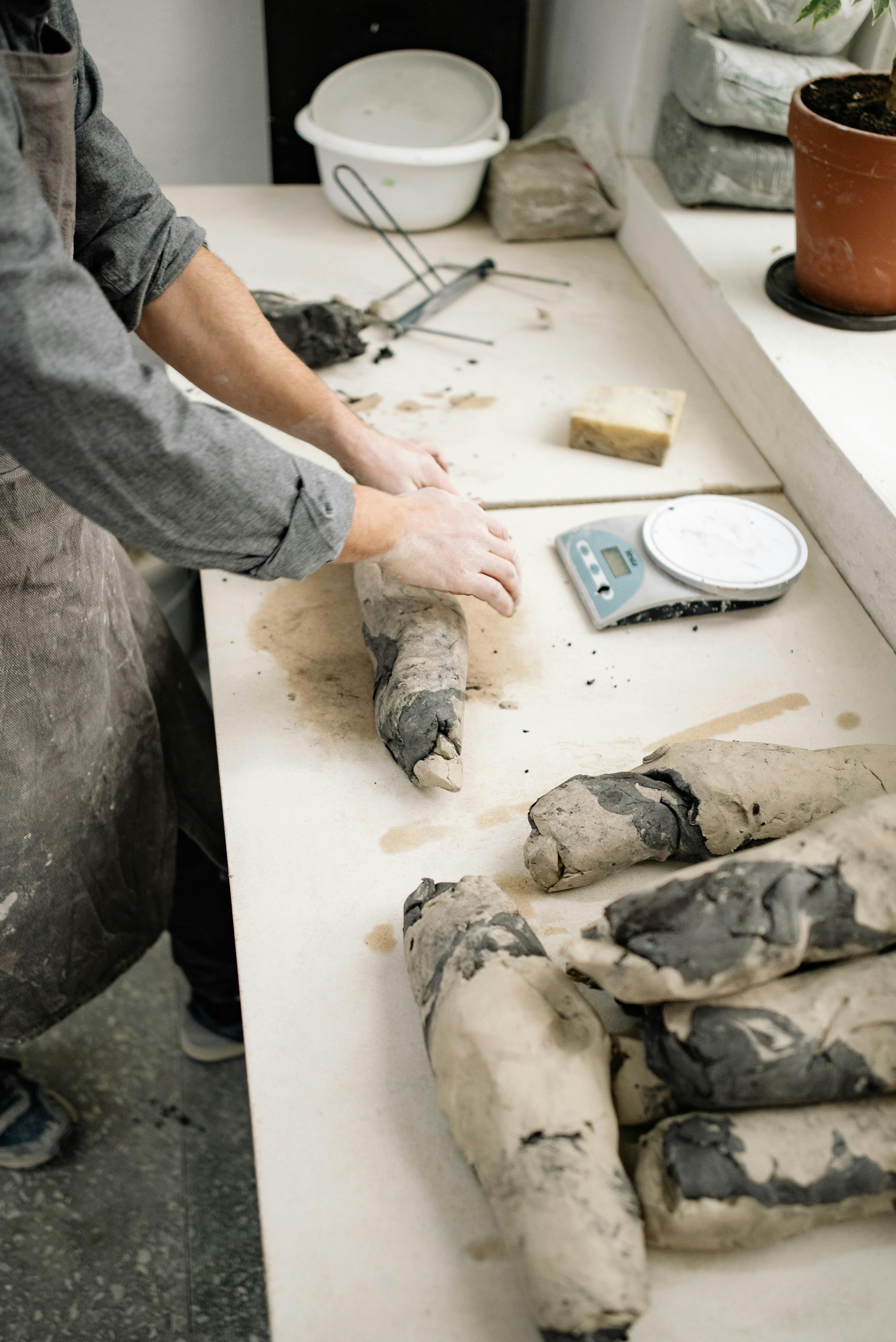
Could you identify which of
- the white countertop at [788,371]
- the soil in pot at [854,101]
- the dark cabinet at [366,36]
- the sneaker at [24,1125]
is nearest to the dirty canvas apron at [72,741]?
the sneaker at [24,1125]

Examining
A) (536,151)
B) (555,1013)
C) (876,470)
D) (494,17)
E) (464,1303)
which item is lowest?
(464,1303)

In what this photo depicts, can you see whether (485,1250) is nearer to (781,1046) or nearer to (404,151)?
(781,1046)

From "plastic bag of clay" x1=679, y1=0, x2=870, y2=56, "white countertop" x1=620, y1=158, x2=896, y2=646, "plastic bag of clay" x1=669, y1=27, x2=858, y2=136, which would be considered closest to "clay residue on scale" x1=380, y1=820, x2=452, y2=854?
"white countertop" x1=620, y1=158, x2=896, y2=646

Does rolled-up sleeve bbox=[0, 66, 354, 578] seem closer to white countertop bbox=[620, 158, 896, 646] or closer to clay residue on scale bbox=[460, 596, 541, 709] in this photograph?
clay residue on scale bbox=[460, 596, 541, 709]

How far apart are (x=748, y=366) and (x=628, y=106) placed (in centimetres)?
83

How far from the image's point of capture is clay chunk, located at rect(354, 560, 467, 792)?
42.4 inches

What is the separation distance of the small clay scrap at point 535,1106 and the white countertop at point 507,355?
0.82 m

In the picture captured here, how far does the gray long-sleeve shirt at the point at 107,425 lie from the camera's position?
72 centimetres

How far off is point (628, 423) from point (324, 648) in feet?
2.16

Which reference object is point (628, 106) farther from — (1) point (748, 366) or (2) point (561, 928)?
(2) point (561, 928)

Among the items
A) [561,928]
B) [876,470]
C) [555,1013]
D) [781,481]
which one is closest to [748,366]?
[781,481]

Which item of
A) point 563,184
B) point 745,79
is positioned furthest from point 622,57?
point 745,79

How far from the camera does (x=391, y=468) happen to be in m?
1.33

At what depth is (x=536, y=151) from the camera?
A: 7.27ft
